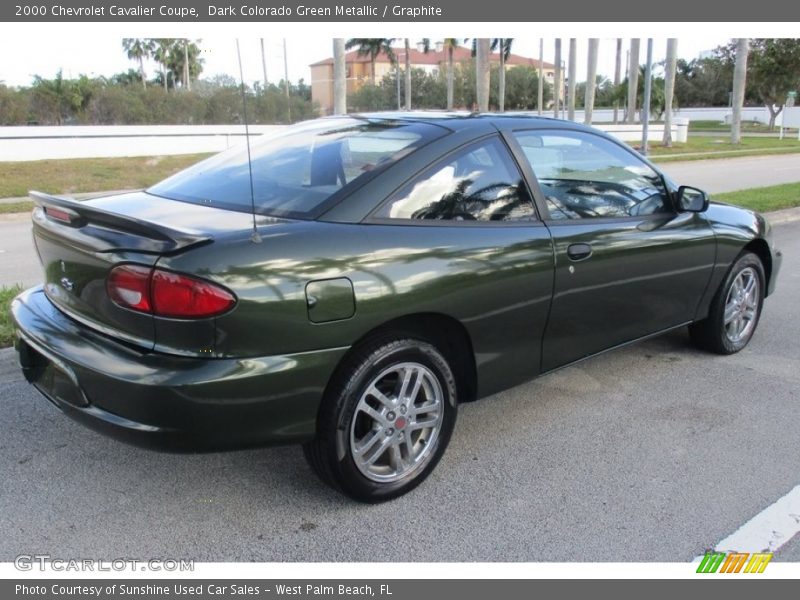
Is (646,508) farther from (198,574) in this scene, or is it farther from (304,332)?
(198,574)

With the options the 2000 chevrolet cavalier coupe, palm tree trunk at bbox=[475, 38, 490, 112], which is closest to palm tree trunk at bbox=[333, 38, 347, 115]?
palm tree trunk at bbox=[475, 38, 490, 112]

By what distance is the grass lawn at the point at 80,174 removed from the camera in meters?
14.3

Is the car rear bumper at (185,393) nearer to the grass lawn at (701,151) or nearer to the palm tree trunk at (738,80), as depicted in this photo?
the grass lawn at (701,151)

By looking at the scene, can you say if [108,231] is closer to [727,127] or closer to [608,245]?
[608,245]

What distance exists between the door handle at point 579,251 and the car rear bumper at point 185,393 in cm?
143

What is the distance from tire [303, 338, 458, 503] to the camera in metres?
2.81

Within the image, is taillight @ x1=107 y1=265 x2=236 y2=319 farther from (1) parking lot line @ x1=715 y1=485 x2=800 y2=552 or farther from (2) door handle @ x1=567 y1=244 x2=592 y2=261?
(1) parking lot line @ x1=715 y1=485 x2=800 y2=552

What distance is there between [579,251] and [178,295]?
204cm

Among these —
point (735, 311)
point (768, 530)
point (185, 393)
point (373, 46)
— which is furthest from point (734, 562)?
point (373, 46)

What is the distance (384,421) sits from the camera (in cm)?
297

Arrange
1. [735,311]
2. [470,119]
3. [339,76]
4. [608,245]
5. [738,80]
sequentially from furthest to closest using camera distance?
[738,80] → [339,76] → [735,311] → [608,245] → [470,119]

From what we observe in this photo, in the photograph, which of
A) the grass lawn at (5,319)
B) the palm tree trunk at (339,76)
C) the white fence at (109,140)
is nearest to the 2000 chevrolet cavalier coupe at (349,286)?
the grass lawn at (5,319)

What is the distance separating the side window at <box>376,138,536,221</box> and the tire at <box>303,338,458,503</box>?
23.0 inches

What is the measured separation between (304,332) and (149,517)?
1.03 meters
